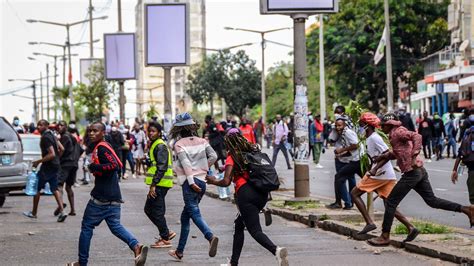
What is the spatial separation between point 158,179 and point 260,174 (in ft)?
9.89

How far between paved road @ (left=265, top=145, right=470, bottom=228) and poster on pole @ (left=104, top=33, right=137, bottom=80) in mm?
7381

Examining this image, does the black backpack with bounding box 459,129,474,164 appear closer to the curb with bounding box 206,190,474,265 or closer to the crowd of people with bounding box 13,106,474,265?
the crowd of people with bounding box 13,106,474,265

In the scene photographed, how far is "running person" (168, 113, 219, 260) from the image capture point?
14.0 metres

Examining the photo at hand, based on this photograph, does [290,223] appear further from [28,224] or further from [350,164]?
[28,224]

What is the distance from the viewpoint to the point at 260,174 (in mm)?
11953

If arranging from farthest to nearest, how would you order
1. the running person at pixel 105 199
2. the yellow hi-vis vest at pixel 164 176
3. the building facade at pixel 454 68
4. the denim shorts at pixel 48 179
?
the building facade at pixel 454 68, the denim shorts at pixel 48 179, the yellow hi-vis vest at pixel 164 176, the running person at pixel 105 199

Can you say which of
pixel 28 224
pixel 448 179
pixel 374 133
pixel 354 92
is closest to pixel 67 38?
pixel 354 92

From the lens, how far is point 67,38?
7362 cm

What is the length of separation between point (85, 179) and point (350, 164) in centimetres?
1817

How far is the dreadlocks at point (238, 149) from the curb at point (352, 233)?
2.46 m

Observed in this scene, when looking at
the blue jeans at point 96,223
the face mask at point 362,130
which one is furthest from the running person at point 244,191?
the face mask at point 362,130

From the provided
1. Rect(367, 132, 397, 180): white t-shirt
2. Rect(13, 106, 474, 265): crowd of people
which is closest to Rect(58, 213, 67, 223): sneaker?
Rect(13, 106, 474, 265): crowd of people

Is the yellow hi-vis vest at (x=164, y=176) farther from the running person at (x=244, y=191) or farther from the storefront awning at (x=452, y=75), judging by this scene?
the storefront awning at (x=452, y=75)

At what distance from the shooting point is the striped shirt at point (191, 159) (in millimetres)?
14164
